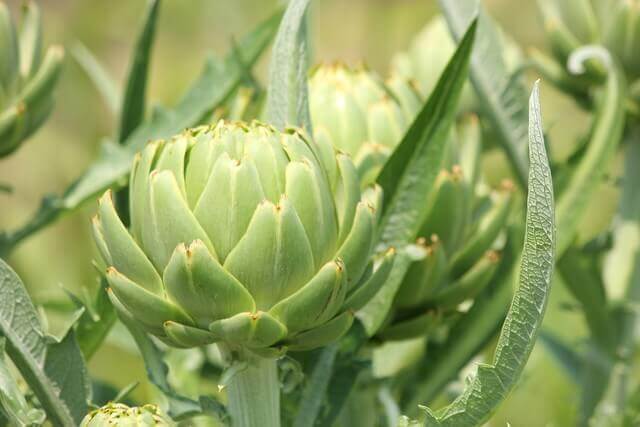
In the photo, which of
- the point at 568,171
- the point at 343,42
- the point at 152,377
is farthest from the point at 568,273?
the point at 343,42

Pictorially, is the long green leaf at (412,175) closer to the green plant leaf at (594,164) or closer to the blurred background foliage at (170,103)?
the green plant leaf at (594,164)

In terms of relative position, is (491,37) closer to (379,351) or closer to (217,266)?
(379,351)

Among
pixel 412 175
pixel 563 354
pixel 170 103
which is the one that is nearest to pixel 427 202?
pixel 412 175

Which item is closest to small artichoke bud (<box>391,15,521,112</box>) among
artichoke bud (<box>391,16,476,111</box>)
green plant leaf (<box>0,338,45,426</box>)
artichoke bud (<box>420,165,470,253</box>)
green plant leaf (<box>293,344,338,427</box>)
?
artichoke bud (<box>391,16,476,111</box>)

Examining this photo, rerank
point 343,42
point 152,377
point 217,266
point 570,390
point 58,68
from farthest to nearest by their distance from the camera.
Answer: point 343,42, point 570,390, point 58,68, point 152,377, point 217,266

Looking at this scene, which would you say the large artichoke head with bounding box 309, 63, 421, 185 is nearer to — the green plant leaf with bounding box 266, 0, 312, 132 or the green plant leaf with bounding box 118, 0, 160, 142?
the green plant leaf with bounding box 266, 0, 312, 132
